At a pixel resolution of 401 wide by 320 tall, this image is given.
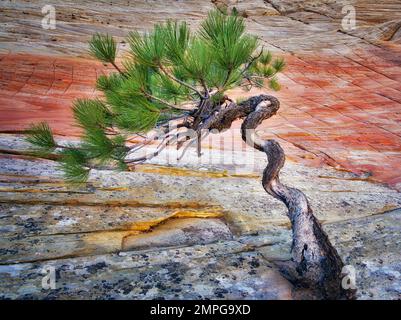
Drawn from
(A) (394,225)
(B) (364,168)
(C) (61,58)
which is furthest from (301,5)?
(A) (394,225)

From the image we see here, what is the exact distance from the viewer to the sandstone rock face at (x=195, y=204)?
2.11 meters

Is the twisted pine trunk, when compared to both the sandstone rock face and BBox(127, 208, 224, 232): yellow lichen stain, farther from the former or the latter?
BBox(127, 208, 224, 232): yellow lichen stain

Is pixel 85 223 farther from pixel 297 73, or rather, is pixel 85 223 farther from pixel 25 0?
pixel 25 0

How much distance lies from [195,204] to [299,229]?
3.98 ft

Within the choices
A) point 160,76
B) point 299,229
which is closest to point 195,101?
point 160,76

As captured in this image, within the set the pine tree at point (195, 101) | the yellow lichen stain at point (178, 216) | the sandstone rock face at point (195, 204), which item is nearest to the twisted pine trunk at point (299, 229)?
the pine tree at point (195, 101)

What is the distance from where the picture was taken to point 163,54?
1.81 metres

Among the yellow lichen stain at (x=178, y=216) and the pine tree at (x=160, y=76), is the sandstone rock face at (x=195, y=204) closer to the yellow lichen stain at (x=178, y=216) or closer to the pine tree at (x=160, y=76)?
the yellow lichen stain at (x=178, y=216)

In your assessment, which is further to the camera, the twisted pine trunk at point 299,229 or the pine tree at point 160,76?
the twisted pine trunk at point 299,229

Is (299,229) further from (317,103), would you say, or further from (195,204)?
(317,103)

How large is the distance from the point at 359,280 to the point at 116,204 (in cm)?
191

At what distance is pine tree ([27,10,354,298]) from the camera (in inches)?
70.3

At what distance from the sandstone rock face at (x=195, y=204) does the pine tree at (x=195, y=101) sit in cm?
26

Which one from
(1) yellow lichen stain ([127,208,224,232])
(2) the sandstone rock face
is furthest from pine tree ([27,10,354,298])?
(1) yellow lichen stain ([127,208,224,232])
